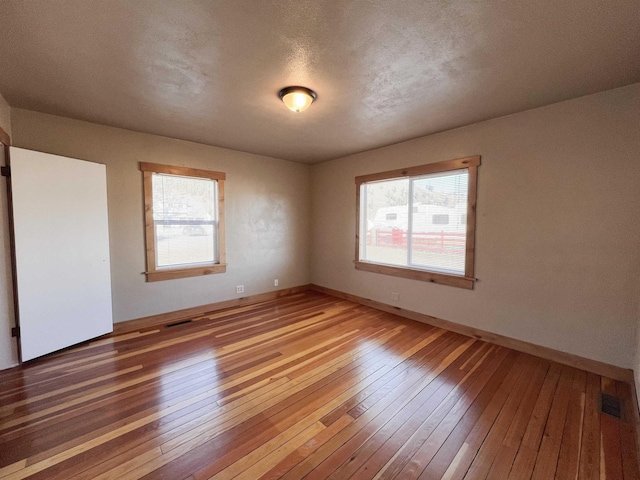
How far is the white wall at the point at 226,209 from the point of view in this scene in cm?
312

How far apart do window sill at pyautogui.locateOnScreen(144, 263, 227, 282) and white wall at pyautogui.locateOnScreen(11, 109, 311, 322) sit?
0.07m

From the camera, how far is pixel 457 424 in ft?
6.04

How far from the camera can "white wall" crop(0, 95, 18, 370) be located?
246 centimetres

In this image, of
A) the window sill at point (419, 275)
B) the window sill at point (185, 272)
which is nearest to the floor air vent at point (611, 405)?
the window sill at point (419, 275)

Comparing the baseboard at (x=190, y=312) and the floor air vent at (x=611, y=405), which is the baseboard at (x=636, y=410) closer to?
the floor air vent at (x=611, y=405)

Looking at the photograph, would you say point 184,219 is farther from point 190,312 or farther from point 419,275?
point 419,275

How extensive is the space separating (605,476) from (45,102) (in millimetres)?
5266

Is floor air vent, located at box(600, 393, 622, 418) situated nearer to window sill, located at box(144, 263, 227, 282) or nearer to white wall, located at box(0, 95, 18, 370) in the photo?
window sill, located at box(144, 263, 227, 282)

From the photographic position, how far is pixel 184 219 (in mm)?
3947

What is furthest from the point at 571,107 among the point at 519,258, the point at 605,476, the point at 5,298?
the point at 5,298

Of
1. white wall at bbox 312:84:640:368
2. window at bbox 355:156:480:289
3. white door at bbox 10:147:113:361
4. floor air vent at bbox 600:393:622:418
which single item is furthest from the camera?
window at bbox 355:156:480:289

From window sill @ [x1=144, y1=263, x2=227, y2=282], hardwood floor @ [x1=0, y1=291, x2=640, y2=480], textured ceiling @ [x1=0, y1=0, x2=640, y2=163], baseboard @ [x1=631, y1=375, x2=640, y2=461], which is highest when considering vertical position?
textured ceiling @ [x1=0, y1=0, x2=640, y2=163]

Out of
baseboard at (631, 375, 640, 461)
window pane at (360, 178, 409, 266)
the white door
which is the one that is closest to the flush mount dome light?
window pane at (360, 178, 409, 266)

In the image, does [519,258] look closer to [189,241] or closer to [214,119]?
[214,119]
